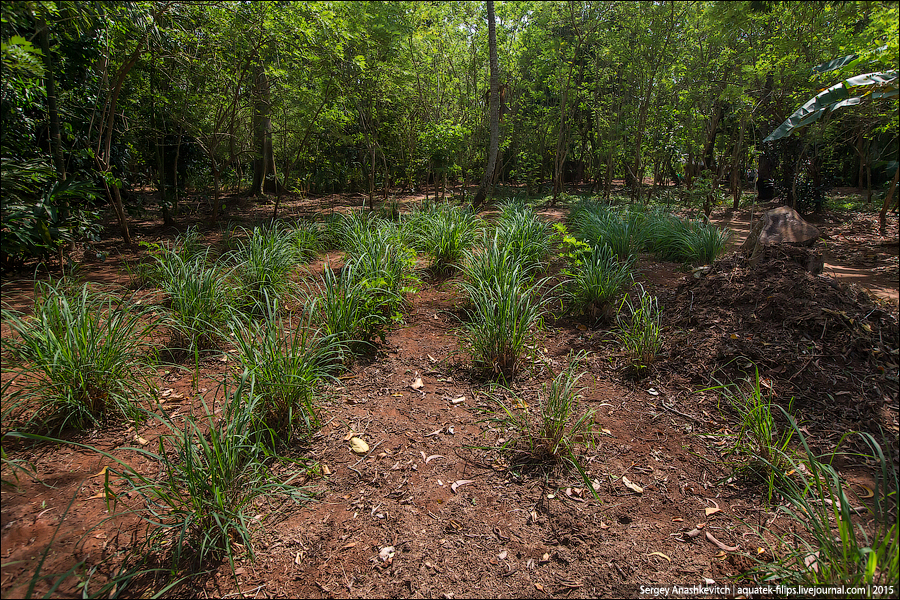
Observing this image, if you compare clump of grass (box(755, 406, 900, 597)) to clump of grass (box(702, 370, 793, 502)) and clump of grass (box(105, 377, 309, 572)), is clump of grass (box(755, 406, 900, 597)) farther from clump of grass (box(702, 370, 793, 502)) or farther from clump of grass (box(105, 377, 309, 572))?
clump of grass (box(105, 377, 309, 572))

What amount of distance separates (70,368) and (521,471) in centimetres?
227

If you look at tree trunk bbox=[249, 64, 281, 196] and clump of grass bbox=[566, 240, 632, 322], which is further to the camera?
tree trunk bbox=[249, 64, 281, 196]

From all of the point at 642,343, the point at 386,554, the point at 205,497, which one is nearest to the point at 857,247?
the point at 642,343

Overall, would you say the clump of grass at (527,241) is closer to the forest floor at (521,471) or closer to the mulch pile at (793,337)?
the forest floor at (521,471)

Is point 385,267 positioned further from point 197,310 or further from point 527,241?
point 527,241

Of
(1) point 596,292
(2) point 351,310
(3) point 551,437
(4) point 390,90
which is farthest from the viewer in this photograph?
(4) point 390,90

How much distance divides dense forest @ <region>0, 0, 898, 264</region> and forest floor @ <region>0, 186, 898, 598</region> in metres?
1.38

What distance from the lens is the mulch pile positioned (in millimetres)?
2691

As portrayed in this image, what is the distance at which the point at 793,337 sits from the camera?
3076 mm

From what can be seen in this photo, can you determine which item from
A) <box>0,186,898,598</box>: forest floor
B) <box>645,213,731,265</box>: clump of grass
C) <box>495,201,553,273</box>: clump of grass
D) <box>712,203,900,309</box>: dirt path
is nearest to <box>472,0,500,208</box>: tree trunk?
<box>495,201,553,273</box>: clump of grass

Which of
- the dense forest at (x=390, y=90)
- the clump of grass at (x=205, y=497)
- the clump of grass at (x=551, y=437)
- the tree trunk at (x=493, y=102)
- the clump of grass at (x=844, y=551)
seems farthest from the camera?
the tree trunk at (x=493, y=102)

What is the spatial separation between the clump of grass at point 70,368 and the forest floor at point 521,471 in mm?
112

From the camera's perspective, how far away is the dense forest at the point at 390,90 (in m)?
4.16

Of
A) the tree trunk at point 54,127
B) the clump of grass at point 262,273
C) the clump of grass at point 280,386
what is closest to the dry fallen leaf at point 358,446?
the clump of grass at point 280,386
